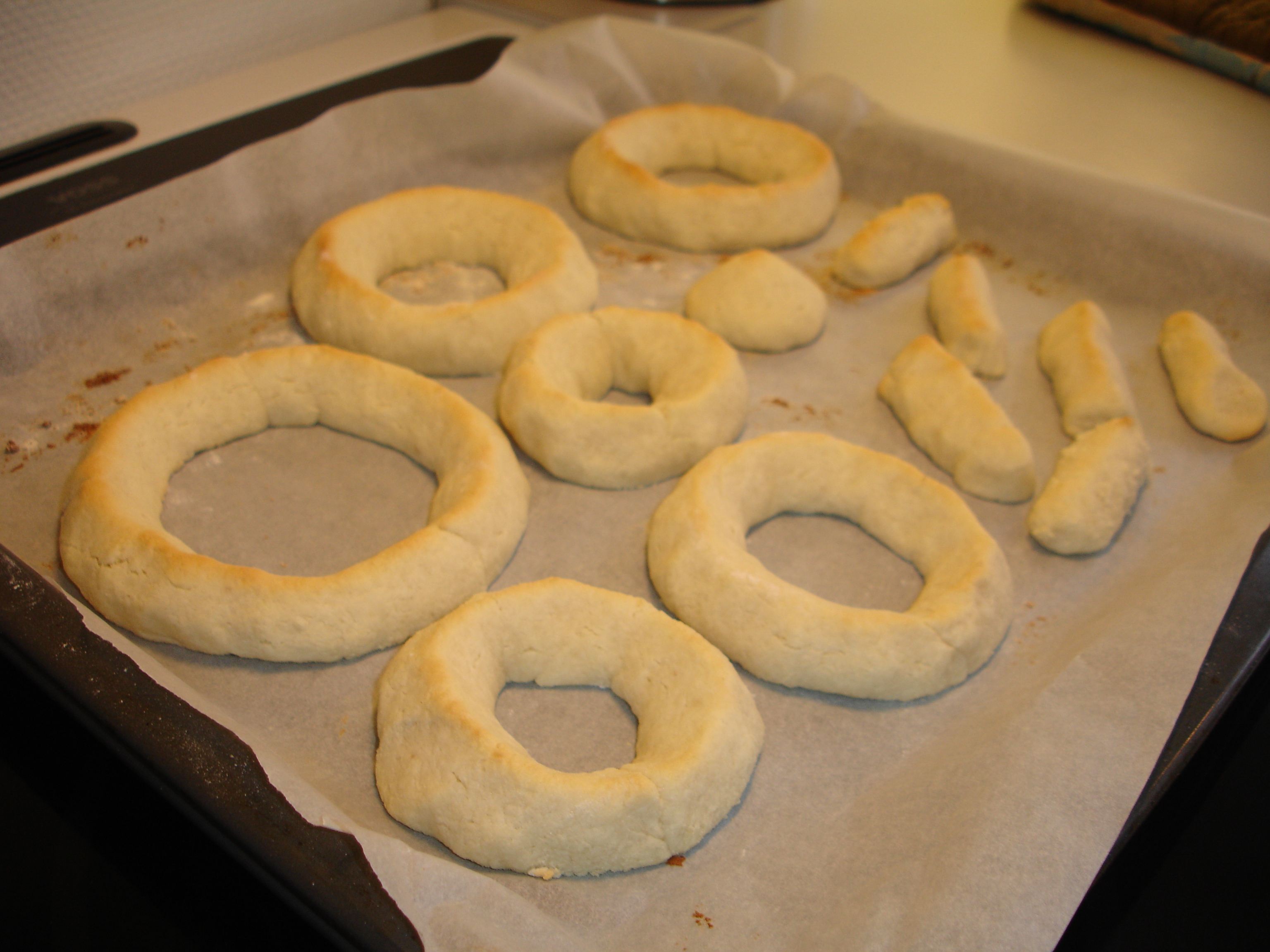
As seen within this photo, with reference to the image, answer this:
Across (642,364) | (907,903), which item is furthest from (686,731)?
(642,364)

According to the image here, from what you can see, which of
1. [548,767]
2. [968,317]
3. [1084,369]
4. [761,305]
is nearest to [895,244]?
[968,317]

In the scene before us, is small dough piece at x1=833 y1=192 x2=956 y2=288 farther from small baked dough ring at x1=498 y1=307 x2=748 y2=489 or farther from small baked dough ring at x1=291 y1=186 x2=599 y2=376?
small baked dough ring at x1=291 y1=186 x2=599 y2=376

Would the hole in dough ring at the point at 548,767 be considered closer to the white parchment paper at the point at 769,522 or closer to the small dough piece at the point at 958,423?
the white parchment paper at the point at 769,522

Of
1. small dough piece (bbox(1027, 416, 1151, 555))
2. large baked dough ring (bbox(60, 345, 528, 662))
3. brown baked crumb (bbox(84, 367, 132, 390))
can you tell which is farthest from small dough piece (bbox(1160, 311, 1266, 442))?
brown baked crumb (bbox(84, 367, 132, 390))

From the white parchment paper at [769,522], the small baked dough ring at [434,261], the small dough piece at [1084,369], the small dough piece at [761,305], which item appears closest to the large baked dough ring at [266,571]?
the white parchment paper at [769,522]

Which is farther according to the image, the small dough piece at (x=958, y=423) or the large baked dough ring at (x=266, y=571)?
the small dough piece at (x=958, y=423)

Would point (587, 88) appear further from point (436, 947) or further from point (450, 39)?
point (436, 947)
